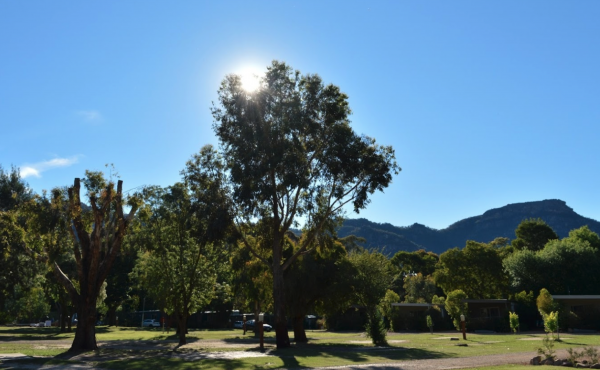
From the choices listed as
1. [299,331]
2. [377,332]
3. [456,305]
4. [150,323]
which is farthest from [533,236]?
[150,323]

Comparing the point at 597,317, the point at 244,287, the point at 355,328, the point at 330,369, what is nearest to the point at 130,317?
the point at 355,328

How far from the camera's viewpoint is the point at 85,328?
25891mm

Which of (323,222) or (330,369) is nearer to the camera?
(330,369)

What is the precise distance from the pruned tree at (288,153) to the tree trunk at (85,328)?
975 centimetres

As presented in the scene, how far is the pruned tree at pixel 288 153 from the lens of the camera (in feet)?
94.2

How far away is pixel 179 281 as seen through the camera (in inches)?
1412

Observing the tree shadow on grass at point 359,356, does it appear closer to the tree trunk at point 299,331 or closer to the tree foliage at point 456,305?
the tree trunk at point 299,331

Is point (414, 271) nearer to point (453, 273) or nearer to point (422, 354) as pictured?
point (453, 273)

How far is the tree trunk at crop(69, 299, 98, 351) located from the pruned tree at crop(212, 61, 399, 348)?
975 centimetres

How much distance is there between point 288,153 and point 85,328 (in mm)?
14817

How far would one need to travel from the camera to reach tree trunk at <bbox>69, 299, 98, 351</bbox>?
1016 inches

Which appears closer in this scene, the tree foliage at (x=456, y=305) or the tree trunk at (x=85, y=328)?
the tree trunk at (x=85, y=328)

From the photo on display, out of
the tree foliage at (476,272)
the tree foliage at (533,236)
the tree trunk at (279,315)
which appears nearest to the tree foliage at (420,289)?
the tree foliage at (476,272)

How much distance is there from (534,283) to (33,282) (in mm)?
53189
